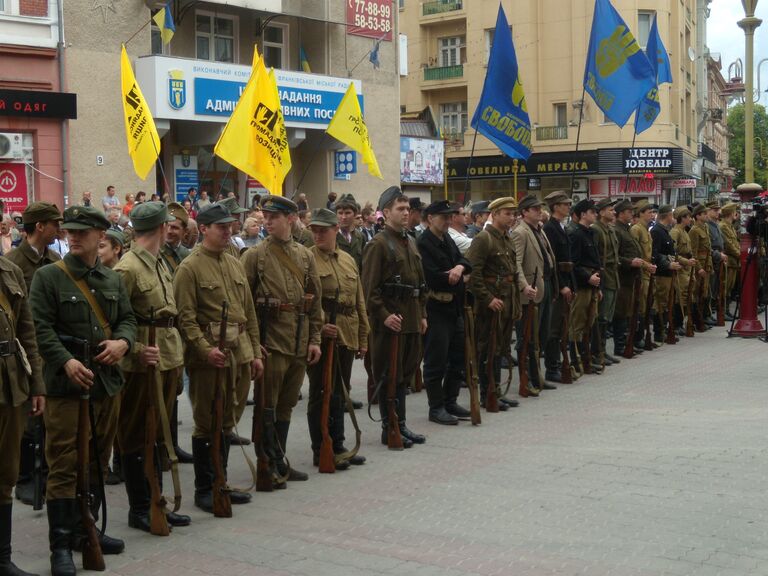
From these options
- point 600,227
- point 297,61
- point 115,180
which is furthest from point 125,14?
point 600,227

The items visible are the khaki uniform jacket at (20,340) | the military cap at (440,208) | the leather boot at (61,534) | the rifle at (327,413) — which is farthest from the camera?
the military cap at (440,208)

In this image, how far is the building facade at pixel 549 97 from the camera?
4847cm

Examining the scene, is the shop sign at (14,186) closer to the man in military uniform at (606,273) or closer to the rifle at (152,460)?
the man in military uniform at (606,273)

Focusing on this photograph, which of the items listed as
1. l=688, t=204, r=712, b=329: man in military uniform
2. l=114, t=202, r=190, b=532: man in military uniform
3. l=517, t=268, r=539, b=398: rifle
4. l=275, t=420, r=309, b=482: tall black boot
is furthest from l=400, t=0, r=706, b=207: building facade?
l=114, t=202, r=190, b=532: man in military uniform

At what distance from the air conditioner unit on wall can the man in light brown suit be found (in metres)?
14.1

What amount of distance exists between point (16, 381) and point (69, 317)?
54 centimetres

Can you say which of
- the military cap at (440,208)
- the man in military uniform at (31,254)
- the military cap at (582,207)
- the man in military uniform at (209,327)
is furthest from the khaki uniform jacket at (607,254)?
the man in military uniform at (31,254)

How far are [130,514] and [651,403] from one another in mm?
5994

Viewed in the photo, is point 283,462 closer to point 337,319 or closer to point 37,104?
point 337,319

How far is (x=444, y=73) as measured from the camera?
2078 inches

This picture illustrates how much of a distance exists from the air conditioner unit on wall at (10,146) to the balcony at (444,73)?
105 feet

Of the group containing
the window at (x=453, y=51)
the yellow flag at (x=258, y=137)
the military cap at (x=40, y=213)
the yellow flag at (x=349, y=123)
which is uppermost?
the window at (x=453, y=51)

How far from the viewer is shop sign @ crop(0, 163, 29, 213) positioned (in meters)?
23.0

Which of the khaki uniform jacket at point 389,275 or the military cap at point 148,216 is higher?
the military cap at point 148,216
